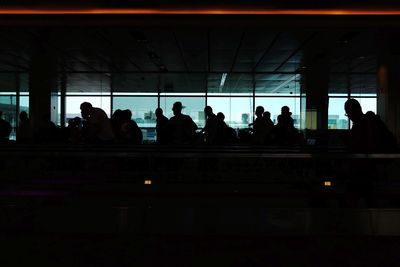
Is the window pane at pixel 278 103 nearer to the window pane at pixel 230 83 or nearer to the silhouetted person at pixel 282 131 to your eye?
the window pane at pixel 230 83

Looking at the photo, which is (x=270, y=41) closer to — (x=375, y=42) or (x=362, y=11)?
(x=375, y=42)

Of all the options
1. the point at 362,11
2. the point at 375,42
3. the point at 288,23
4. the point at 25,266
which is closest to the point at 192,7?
the point at 288,23

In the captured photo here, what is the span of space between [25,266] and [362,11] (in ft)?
17.0

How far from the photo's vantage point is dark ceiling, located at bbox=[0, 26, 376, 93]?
1215 cm

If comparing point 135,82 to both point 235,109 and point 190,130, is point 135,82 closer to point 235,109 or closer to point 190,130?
point 235,109

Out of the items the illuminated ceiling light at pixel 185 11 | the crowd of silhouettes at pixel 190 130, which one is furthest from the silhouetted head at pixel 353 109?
the illuminated ceiling light at pixel 185 11

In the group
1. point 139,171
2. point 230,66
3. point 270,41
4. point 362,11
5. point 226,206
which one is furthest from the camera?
point 230,66

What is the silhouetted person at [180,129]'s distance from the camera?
966cm

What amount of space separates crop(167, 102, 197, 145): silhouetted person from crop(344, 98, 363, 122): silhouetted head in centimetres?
384

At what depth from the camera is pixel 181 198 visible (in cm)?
777

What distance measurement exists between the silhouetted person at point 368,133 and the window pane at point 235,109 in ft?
44.5

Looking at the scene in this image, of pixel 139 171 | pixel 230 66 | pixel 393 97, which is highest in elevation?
pixel 230 66

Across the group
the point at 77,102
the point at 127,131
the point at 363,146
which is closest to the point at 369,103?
the point at 77,102

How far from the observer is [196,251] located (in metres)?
5.94
